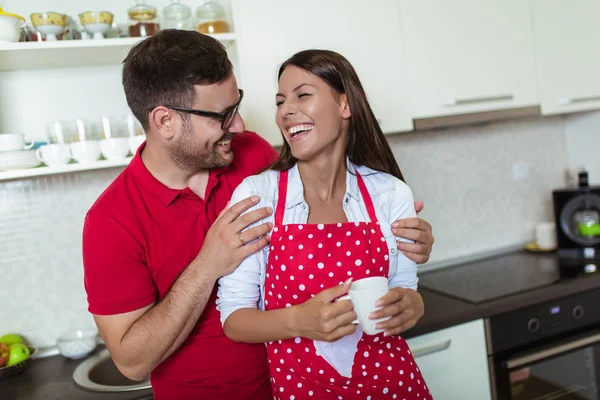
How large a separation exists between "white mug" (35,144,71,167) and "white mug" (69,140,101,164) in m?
0.02

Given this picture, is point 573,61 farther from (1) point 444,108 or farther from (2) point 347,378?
(2) point 347,378

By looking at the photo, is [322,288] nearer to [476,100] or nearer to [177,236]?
[177,236]

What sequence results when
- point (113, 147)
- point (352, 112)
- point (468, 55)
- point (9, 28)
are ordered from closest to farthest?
1. point (352, 112)
2. point (9, 28)
3. point (113, 147)
4. point (468, 55)

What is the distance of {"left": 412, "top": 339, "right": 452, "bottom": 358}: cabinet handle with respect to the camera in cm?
180

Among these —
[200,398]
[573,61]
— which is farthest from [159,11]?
[573,61]

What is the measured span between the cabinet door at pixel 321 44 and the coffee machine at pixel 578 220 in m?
1.02

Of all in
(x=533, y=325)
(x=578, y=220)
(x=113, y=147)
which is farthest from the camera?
(x=578, y=220)

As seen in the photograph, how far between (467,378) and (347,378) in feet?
2.78

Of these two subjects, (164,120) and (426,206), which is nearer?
(164,120)

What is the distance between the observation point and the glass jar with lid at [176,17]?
1.88 meters

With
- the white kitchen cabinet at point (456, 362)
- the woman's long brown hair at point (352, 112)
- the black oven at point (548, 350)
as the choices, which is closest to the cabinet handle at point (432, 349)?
the white kitchen cabinet at point (456, 362)

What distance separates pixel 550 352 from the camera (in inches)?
77.2

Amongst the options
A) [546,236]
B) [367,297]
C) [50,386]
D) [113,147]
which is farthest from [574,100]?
[50,386]

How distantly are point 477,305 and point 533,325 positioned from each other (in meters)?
0.23
